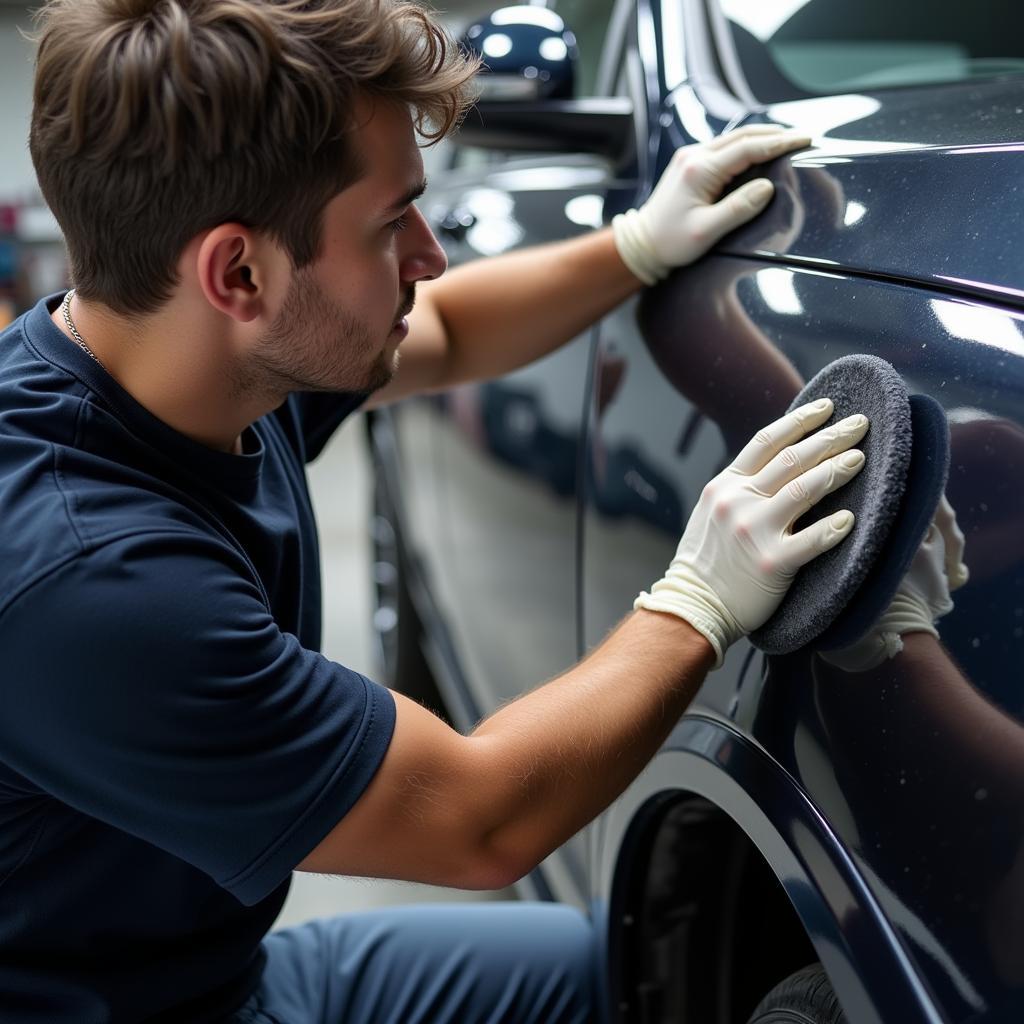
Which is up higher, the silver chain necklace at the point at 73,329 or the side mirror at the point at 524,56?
the side mirror at the point at 524,56

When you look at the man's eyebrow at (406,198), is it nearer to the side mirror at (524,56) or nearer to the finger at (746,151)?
the finger at (746,151)

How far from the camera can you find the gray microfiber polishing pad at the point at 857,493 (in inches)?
31.9

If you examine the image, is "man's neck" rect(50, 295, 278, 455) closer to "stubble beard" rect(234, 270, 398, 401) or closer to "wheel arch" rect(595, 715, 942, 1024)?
"stubble beard" rect(234, 270, 398, 401)

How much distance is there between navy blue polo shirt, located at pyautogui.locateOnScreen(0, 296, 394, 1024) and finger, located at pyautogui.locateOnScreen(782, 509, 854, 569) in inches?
12.5

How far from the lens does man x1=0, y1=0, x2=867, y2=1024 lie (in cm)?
90

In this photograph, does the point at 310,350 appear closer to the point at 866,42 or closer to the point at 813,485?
the point at 813,485

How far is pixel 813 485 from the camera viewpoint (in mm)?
915

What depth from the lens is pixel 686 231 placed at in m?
1.17

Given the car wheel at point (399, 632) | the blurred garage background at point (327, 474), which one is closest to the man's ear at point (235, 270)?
the blurred garage background at point (327, 474)

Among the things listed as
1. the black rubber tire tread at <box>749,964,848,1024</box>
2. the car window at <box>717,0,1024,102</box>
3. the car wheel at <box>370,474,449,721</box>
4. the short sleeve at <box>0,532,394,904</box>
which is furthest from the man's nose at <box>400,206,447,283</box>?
the car wheel at <box>370,474,449,721</box>

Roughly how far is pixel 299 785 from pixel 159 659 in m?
0.13

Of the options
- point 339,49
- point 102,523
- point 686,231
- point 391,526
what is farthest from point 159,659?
point 391,526

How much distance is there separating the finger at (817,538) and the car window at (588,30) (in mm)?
1021

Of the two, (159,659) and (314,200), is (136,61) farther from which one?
(159,659)
